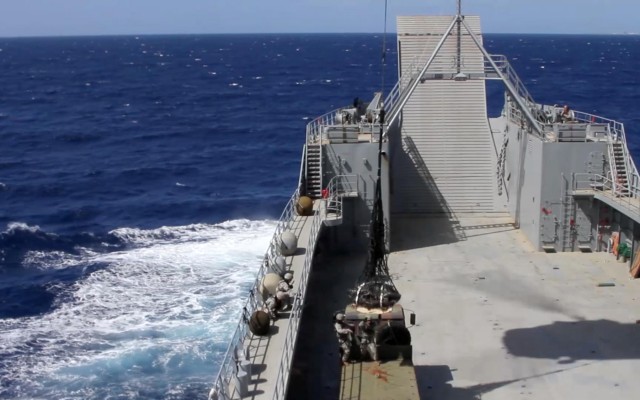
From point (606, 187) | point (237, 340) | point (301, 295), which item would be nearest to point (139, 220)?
point (606, 187)

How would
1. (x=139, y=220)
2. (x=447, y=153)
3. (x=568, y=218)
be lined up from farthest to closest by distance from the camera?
(x=139, y=220) < (x=447, y=153) < (x=568, y=218)

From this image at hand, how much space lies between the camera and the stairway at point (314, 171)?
94.4 ft

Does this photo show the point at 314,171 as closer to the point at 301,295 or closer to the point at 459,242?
the point at 459,242

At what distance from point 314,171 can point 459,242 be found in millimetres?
5844

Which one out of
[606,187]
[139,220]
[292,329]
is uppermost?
[606,187]

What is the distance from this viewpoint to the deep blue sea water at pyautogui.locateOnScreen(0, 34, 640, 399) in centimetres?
2795

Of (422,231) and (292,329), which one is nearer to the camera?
(292,329)

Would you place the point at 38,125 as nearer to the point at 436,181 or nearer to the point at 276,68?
the point at 436,181

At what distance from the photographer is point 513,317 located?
22469 mm

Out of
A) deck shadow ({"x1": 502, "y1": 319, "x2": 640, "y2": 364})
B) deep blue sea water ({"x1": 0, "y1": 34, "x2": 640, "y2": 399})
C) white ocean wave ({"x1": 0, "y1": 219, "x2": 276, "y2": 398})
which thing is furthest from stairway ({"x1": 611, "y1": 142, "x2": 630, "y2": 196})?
deep blue sea water ({"x1": 0, "y1": 34, "x2": 640, "y2": 399})

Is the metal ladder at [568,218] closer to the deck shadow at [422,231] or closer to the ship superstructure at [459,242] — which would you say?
the ship superstructure at [459,242]

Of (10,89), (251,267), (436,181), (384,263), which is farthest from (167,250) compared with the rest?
(10,89)

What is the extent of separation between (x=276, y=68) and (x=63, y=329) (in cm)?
14435

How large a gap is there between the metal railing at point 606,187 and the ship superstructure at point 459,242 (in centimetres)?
6
